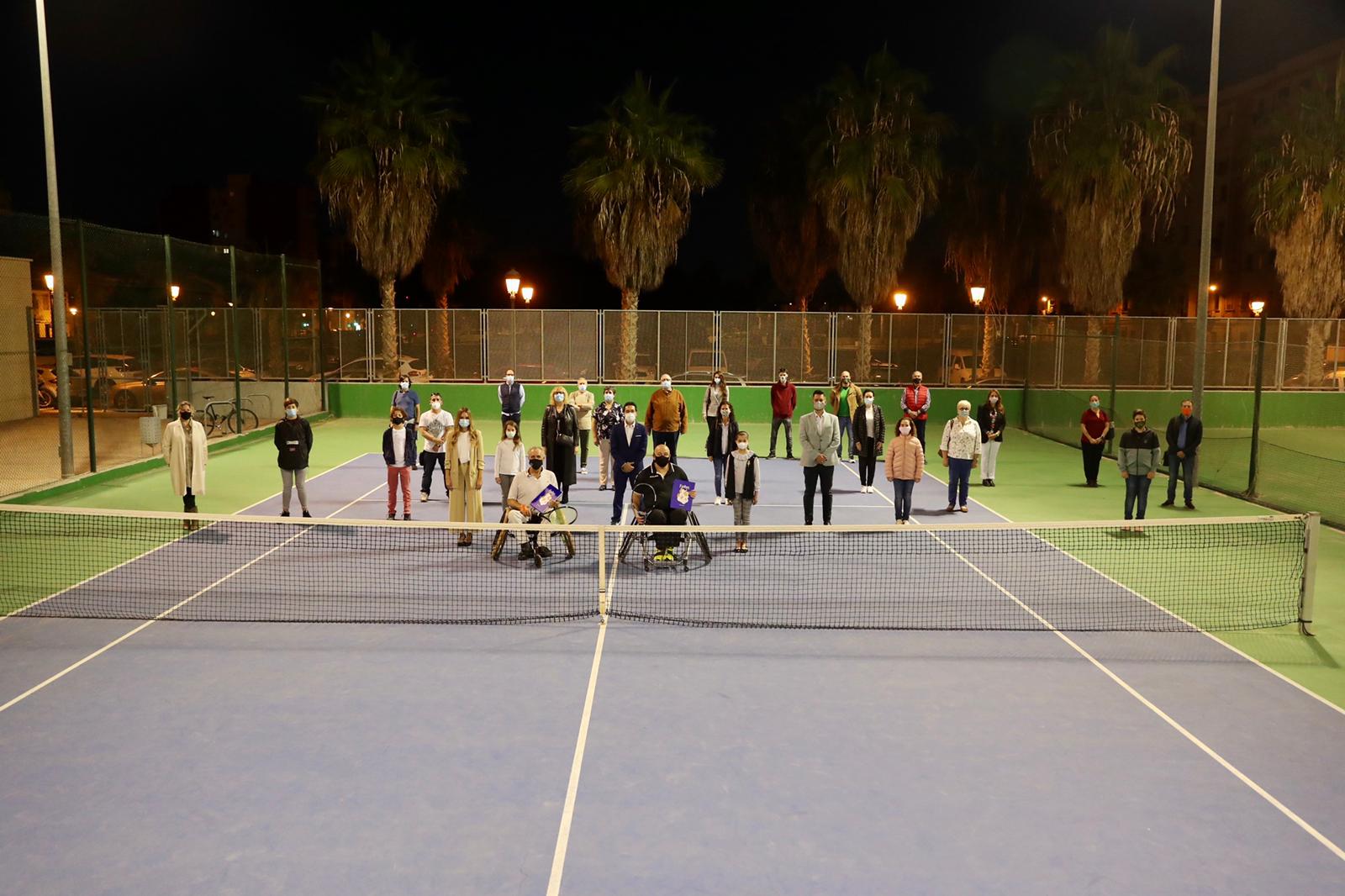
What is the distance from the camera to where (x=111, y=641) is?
34.7 ft

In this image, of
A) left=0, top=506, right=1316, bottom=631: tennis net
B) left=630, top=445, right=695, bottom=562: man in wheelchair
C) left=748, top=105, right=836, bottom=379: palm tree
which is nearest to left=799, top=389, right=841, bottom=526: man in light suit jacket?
left=0, top=506, right=1316, bottom=631: tennis net

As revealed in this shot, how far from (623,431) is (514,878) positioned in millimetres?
10156

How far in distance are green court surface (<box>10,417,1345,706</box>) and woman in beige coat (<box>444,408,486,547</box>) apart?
14.2 ft

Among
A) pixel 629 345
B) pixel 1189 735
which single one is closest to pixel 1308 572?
pixel 1189 735

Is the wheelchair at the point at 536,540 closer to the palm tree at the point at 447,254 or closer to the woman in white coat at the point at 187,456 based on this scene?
the woman in white coat at the point at 187,456

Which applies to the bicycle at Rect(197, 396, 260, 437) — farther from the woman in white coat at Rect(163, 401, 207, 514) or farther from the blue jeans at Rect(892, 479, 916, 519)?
the blue jeans at Rect(892, 479, 916, 519)

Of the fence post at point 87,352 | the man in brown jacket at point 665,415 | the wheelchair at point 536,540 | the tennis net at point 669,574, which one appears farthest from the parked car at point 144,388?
the wheelchair at point 536,540

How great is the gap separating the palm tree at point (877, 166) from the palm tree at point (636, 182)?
4676mm

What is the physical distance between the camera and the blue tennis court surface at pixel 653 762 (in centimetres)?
641

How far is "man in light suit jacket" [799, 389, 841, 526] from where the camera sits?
1504 centimetres

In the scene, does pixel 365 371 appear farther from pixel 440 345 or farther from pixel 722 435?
pixel 722 435

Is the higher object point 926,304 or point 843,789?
point 926,304

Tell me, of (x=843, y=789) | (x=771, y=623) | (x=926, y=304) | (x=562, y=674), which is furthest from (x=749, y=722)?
(x=926, y=304)

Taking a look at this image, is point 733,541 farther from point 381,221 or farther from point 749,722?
point 381,221
